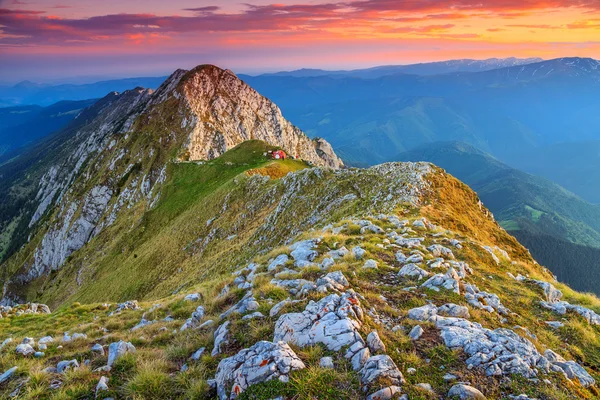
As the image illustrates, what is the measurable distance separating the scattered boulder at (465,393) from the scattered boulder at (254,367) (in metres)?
3.30

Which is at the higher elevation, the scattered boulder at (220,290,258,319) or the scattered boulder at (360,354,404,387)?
the scattered boulder at (360,354,404,387)

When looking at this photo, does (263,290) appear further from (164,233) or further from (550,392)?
(164,233)

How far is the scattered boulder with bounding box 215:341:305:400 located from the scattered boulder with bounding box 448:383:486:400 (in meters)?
3.30

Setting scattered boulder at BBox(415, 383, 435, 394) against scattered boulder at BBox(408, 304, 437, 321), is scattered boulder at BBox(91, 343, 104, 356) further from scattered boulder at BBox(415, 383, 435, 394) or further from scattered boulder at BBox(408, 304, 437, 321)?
scattered boulder at BBox(408, 304, 437, 321)

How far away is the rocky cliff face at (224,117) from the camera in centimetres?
11100

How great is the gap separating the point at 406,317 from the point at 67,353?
10.6 meters

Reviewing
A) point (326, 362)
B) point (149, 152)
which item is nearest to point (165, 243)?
→ point (326, 362)

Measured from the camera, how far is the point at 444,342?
8.71m

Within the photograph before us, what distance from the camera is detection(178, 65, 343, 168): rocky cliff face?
111000 mm

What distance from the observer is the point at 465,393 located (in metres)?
6.86

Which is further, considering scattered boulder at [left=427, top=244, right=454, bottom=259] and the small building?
the small building

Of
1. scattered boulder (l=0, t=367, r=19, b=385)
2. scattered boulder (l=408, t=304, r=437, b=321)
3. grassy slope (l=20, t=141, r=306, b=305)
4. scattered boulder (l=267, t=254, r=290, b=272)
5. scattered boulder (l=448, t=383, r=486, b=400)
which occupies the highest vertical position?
scattered boulder (l=448, t=383, r=486, b=400)

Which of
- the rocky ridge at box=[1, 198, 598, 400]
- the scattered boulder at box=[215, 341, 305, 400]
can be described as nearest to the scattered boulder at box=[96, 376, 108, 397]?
the rocky ridge at box=[1, 198, 598, 400]

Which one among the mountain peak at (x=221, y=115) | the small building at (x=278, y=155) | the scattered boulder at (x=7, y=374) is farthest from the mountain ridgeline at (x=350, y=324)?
the mountain peak at (x=221, y=115)
